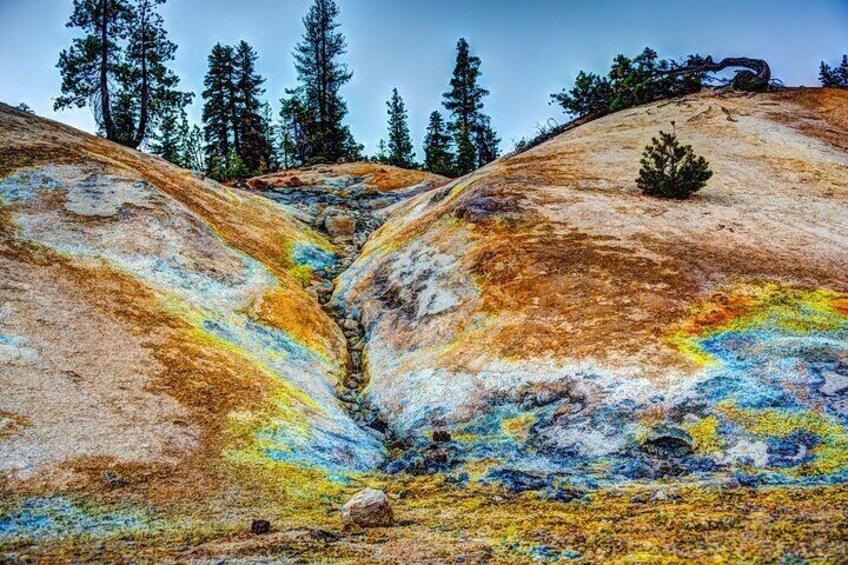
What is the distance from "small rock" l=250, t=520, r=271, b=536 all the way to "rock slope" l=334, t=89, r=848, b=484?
3315 millimetres

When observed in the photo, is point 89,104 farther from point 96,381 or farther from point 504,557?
point 504,557

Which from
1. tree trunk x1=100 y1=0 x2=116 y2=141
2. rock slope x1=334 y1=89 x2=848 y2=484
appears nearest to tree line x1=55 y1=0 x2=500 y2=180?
tree trunk x1=100 y1=0 x2=116 y2=141

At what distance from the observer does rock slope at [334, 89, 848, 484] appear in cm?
759

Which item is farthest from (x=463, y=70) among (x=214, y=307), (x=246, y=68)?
(x=214, y=307)

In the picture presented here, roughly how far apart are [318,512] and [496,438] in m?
3.60

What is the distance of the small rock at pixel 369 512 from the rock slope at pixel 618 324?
92.4 inches

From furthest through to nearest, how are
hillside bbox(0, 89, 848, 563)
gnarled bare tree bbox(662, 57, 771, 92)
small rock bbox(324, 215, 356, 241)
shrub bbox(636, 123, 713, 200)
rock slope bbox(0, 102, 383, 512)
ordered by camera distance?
gnarled bare tree bbox(662, 57, 771, 92), small rock bbox(324, 215, 356, 241), shrub bbox(636, 123, 713, 200), rock slope bbox(0, 102, 383, 512), hillside bbox(0, 89, 848, 563)

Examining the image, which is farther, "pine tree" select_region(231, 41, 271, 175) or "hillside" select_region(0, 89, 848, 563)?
"pine tree" select_region(231, 41, 271, 175)

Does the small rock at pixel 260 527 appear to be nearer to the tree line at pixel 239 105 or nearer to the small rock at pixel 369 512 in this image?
the small rock at pixel 369 512

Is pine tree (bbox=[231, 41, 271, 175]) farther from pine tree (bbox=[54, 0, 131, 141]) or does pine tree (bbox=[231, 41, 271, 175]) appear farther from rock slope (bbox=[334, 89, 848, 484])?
rock slope (bbox=[334, 89, 848, 484])

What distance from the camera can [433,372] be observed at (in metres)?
11.0

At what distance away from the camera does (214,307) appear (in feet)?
40.7

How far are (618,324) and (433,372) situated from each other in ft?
12.9

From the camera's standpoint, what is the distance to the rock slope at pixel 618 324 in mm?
7594
